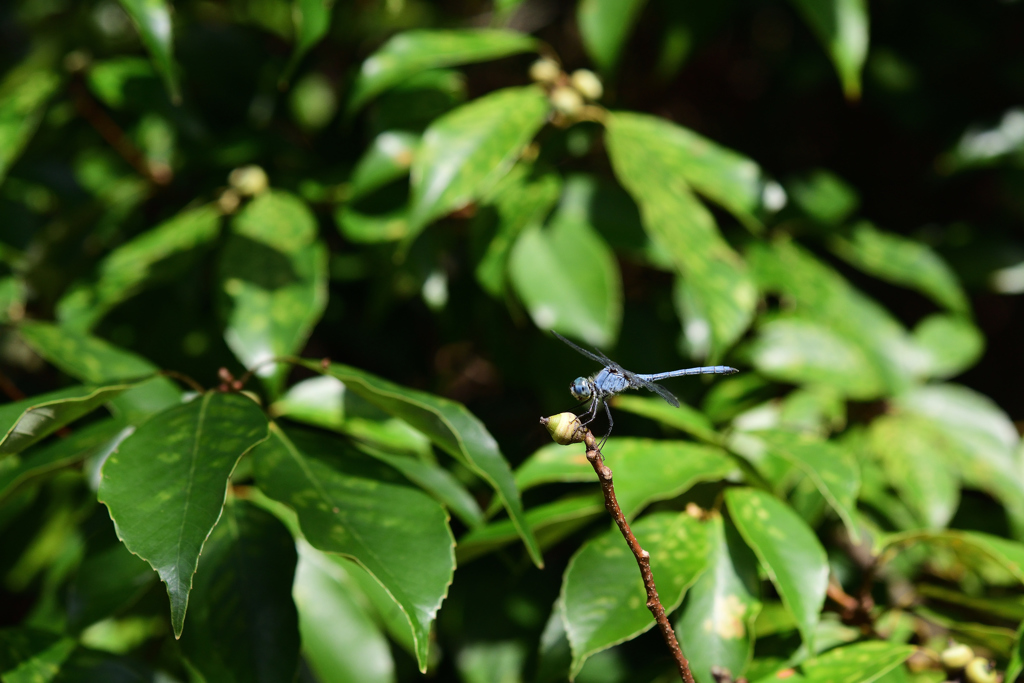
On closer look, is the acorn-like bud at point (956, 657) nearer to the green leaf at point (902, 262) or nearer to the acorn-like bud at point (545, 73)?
the green leaf at point (902, 262)

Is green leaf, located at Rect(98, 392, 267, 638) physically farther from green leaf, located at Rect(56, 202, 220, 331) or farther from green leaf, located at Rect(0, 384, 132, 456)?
green leaf, located at Rect(56, 202, 220, 331)

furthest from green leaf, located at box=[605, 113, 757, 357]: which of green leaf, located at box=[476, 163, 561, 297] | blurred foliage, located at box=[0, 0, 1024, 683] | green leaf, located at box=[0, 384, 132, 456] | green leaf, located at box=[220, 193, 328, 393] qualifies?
green leaf, located at box=[0, 384, 132, 456]

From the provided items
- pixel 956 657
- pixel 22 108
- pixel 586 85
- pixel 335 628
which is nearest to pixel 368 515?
pixel 335 628

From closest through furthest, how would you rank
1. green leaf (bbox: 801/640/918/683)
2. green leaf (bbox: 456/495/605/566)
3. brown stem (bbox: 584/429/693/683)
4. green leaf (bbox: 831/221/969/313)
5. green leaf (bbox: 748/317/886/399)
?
brown stem (bbox: 584/429/693/683) → green leaf (bbox: 801/640/918/683) → green leaf (bbox: 456/495/605/566) → green leaf (bbox: 748/317/886/399) → green leaf (bbox: 831/221/969/313)

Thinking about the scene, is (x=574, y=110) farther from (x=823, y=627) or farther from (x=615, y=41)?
(x=823, y=627)

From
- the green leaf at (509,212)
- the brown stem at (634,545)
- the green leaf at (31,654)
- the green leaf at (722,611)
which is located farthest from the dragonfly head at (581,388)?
the green leaf at (31,654)

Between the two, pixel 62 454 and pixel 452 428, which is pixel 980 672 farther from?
pixel 62 454

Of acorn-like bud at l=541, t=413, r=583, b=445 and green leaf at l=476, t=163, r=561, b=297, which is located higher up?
acorn-like bud at l=541, t=413, r=583, b=445

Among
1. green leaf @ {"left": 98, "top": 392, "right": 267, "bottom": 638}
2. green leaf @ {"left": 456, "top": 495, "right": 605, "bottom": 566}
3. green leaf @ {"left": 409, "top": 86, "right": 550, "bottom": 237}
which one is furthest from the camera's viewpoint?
green leaf @ {"left": 409, "top": 86, "right": 550, "bottom": 237}
